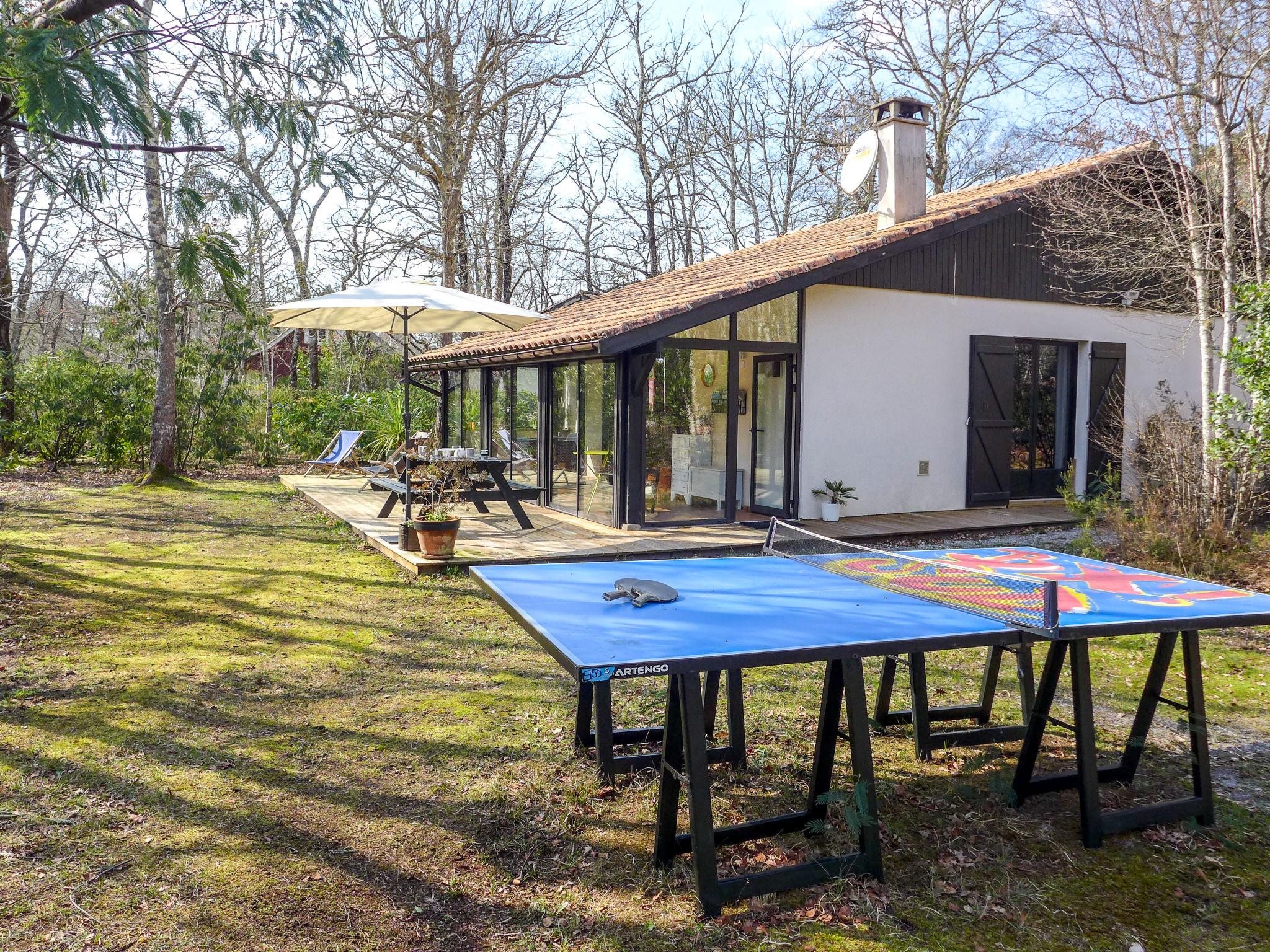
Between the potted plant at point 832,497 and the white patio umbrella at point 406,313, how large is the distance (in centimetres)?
380

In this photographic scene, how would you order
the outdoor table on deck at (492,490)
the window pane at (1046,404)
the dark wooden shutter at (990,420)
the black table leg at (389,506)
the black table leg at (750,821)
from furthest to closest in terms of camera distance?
the window pane at (1046,404)
the dark wooden shutter at (990,420)
the black table leg at (389,506)
the outdoor table on deck at (492,490)
the black table leg at (750,821)

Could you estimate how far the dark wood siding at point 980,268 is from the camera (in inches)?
412

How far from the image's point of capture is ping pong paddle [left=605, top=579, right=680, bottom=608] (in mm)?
2998

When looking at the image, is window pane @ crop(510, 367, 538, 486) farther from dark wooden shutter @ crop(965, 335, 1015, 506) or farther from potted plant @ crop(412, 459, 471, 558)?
dark wooden shutter @ crop(965, 335, 1015, 506)

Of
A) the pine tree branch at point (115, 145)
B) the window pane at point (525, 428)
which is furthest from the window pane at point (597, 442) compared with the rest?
the pine tree branch at point (115, 145)

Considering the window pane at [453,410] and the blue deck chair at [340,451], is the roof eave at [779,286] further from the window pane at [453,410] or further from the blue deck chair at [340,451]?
the blue deck chair at [340,451]

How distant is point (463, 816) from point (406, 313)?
608 centimetres

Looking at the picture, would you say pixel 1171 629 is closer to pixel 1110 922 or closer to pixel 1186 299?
pixel 1110 922

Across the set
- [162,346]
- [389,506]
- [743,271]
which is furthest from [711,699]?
[162,346]

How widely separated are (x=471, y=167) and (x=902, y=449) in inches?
490

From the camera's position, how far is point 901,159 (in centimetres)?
1098

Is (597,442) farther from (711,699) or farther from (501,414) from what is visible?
(711,699)

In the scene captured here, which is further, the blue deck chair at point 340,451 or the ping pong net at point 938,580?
the blue deck chair at point 340,451

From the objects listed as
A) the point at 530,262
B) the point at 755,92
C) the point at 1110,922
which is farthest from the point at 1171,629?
the point at 755,92
